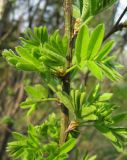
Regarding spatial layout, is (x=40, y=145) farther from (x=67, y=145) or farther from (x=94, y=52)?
(x=94, y=52)

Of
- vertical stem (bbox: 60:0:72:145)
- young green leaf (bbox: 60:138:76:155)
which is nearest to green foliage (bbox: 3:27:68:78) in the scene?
vertical stem (bbox: 60:0:72:145)

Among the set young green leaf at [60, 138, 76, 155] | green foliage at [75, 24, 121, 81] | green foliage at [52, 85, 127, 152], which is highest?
green foliage at [75, 24, 121, 81]

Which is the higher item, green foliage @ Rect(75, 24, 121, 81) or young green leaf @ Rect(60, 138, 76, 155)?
green foliage @ Rect(75, 24, 121, 81)

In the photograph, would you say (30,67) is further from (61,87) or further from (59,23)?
(59,23)

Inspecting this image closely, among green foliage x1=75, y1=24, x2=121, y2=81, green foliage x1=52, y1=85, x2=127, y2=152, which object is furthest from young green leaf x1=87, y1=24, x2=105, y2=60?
green foliage x1=52, y1=85, x2=127, y2=152

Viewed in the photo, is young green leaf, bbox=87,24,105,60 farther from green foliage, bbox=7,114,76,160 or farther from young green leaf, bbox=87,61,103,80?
green foliage, bbox=7,114,76,160

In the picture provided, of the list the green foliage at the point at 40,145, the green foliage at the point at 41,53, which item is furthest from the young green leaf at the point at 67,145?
the green foliage at the point at 41,53

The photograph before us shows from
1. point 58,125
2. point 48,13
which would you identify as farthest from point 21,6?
point 58,125
